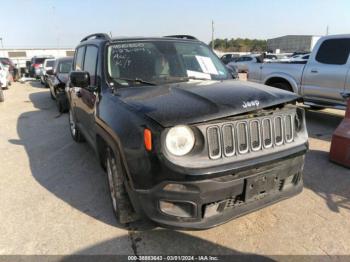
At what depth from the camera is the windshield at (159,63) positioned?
11.7 ft

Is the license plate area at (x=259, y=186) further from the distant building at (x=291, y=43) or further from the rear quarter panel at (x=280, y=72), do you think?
the distant building at (x=291, y=43)

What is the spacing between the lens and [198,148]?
2455mm

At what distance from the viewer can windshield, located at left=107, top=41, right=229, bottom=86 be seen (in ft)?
11.7

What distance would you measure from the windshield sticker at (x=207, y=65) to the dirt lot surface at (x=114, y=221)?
1838mm

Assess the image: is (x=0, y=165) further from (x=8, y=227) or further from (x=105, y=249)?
(x=105, y=249)

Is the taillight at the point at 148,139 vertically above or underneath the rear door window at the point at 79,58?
underneath

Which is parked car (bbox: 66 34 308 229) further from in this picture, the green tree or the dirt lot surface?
the green tree

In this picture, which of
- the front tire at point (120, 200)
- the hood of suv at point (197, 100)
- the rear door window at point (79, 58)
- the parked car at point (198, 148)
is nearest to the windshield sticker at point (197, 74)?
the parked car at point (198, 148)

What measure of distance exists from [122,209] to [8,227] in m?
1.26

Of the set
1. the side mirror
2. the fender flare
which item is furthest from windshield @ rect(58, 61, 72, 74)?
the fender flare

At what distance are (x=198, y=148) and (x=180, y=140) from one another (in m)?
0.16

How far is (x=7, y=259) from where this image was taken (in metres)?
2.74

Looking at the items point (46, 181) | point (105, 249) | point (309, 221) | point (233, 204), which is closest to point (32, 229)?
point (105, 249)

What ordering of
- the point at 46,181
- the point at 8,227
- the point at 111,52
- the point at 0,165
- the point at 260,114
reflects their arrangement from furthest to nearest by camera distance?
the point at 0,165 < the point at 46,181 < the point at 111,52 < the point at 8,227 < the point at 260,114
